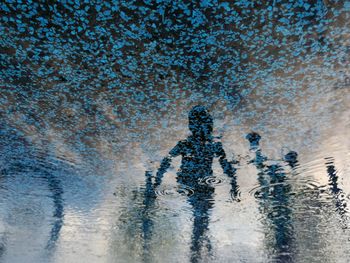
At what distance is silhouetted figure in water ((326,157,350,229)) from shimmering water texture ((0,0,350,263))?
0.03m

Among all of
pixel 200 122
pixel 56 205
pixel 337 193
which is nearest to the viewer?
pixel 200 122

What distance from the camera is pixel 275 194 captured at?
4129 millimetres

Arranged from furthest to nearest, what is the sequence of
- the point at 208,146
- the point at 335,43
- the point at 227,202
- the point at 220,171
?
the point at 227,202, the point at 220,171, the point at 208,146, the point at 335,43

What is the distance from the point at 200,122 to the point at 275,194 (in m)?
2.40

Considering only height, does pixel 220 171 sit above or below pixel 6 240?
above

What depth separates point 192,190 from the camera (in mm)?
4102

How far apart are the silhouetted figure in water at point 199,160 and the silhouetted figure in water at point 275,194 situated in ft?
1.25

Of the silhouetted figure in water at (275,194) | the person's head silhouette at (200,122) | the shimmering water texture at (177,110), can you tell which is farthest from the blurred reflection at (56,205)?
the silhouetted figure in water at (275,194)

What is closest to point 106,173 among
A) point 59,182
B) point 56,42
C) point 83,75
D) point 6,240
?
point 59,182

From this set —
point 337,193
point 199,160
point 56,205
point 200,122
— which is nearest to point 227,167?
point 199,160

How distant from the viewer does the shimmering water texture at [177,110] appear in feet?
5.27

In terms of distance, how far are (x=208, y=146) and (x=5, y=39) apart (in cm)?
207

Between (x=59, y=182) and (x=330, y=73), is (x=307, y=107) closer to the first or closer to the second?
(x=330, y=73)

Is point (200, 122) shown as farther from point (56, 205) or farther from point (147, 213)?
point (56, 205)
